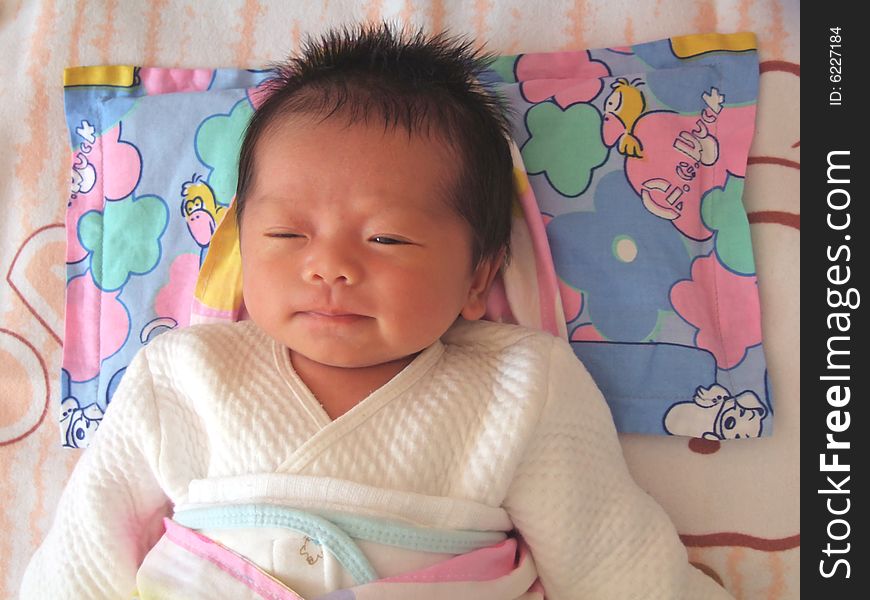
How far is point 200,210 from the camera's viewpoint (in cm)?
152

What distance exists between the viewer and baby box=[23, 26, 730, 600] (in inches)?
44.5

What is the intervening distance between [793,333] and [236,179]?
103 centimetres

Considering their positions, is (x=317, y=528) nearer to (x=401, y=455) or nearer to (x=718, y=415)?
(x=401, y=455)

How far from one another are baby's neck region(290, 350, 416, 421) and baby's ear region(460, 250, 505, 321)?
0.52 feet

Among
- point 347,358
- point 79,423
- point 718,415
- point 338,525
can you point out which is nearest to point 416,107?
point 347,358

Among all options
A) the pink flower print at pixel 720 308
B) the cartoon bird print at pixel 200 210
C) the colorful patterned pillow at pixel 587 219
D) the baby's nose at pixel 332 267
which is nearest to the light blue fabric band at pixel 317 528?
the baby's nose at pixel 332 267

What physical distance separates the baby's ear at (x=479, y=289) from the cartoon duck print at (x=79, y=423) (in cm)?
70

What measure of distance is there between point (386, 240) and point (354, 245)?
5 centimetres

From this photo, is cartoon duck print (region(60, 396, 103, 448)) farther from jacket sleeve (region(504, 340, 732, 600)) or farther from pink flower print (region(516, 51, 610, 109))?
pink flower print (region(516, 51, 610, 109))

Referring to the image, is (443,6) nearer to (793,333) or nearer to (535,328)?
(535,328)

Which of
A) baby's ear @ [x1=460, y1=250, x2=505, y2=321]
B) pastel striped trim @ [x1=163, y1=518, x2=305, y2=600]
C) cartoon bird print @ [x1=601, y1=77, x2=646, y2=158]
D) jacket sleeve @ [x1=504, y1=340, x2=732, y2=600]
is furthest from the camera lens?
cartoon bird print @ [x1=601, y1=77, x2=646, y2=158]

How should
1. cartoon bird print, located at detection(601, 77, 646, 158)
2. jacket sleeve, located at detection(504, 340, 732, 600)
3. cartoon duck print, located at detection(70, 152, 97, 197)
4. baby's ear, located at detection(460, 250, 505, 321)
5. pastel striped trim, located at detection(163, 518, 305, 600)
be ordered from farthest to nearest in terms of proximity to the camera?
cartoon duck print, located at detection(70, 152, 97, 197) → cartoon bird print, located at detection(601, 77, 646, 158) → baby's ear, located at detection(460, 250, 505, 321) → jacket sleeve, located at detection(504, 340, 732, 600) → pastel striped trim, located at detection(163, 518, 305, 600)

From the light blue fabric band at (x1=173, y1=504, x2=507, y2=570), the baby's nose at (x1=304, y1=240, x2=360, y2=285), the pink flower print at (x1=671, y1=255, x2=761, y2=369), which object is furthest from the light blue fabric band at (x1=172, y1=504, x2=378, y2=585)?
the pink flower print at (x1=671, y1=255, x2=761, y2=369)

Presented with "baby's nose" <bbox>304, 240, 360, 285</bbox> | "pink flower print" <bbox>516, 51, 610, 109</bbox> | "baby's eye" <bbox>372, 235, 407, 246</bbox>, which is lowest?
"baby's nose" <bbox>304, 240, 360, 285</bbox>
